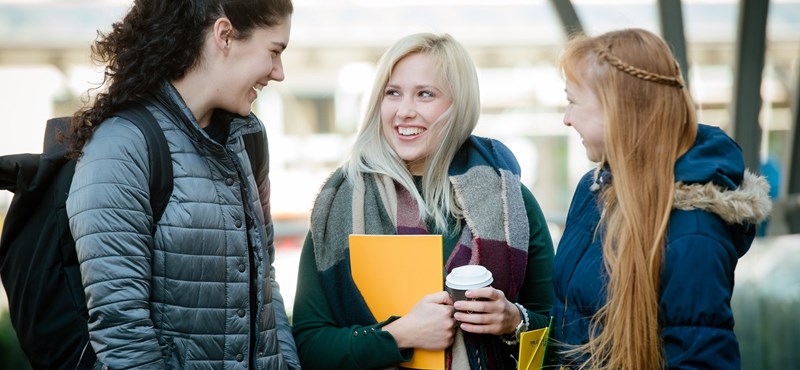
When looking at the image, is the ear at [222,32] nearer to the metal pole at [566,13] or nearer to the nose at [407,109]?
the nose at [407,109]

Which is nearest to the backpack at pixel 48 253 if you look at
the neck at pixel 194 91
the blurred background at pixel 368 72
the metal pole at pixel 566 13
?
the neck at pixel 194 91

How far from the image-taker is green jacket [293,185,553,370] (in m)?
2.30

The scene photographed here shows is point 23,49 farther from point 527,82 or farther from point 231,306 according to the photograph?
point 231,306

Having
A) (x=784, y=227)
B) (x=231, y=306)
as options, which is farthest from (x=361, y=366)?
(x=784, y=227)

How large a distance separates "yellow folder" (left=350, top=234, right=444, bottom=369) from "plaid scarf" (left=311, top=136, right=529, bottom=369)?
0.04m

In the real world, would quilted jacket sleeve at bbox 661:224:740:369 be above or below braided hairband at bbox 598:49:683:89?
below

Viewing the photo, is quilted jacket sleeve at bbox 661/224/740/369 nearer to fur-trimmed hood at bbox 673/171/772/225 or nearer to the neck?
fur-trimmed hood at bbox 673/171/772/225

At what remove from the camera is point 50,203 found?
188cm

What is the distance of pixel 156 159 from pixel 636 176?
1051 mm

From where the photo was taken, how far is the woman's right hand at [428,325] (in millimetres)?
2242

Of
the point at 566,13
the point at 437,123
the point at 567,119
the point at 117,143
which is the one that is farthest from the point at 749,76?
the point at 117,143

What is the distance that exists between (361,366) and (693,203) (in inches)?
A: 38.6

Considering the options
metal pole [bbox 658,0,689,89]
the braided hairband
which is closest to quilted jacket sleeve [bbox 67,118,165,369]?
the braided hairband

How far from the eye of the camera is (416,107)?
8.02 feet
